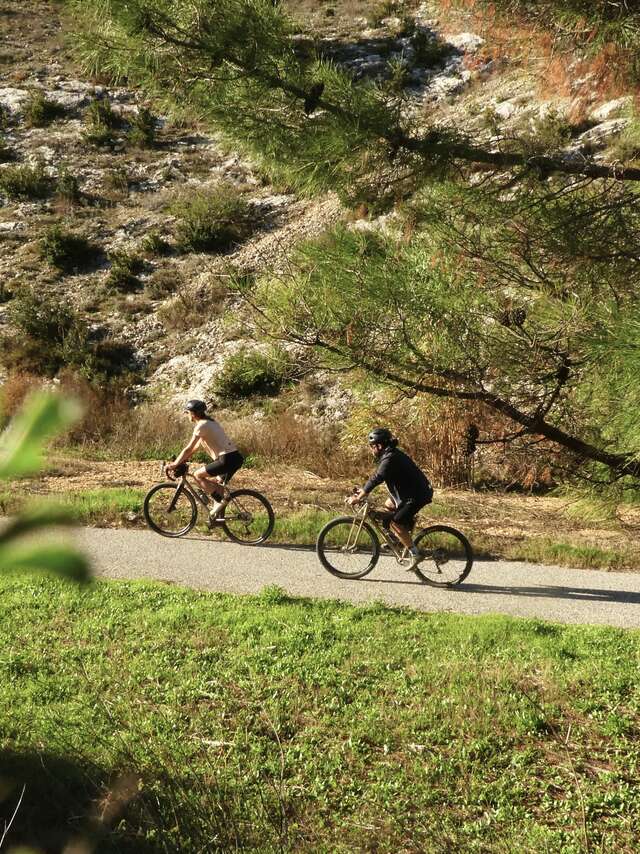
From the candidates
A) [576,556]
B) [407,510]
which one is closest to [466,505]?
[576,556]

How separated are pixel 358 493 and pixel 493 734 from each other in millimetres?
3425

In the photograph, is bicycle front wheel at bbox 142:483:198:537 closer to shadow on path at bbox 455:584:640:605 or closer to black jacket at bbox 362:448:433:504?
black jacket at bbox 362:448:433:504

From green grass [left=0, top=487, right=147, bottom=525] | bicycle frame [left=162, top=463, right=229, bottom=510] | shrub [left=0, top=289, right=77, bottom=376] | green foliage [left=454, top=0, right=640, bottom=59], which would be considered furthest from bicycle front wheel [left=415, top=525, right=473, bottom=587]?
shrub [left=0, top=289, right=77, bottom=376]

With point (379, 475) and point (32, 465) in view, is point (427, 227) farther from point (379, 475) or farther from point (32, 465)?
point (32, 465)

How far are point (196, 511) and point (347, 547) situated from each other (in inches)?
100

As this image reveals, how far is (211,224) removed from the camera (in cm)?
2600

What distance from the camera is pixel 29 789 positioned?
417 centimetres

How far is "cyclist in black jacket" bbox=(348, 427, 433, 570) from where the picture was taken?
790cm

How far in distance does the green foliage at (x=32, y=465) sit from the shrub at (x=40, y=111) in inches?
1403

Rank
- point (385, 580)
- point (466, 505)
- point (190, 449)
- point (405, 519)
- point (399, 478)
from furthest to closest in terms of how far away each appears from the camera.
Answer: point (466, 505), point (190, 449), point (385, 580), point (405, 519), point (399, 478)

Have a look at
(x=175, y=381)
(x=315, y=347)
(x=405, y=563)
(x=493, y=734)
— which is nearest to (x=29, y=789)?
(x=493, y=734)

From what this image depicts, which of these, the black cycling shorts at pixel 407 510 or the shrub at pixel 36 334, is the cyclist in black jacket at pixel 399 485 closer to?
the black cycling shorts at pixel 407 510

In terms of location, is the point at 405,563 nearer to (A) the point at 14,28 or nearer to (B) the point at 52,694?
(B) the point at 52,694

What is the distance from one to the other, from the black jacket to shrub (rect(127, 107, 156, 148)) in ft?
90.0
